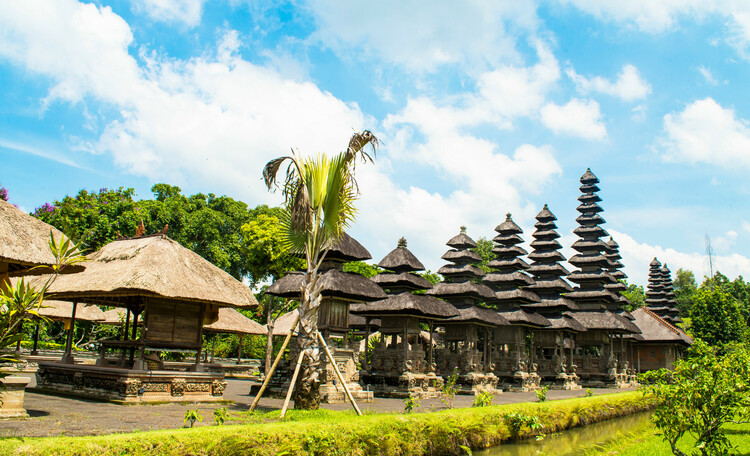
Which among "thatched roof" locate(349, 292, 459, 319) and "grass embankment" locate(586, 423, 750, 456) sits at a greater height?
"thatched roof" locate(349, 292, 459, 319)

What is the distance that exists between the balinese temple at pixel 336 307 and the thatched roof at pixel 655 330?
3268 centimetres

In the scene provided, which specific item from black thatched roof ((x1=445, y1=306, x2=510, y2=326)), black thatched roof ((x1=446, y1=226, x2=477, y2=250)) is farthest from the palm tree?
black thatched roof ((x1=446, y1=226, x2=477, y2=250))

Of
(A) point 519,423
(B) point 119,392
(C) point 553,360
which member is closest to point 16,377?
(B) point 119,392

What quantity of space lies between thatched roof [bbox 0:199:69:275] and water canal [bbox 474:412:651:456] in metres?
9.74

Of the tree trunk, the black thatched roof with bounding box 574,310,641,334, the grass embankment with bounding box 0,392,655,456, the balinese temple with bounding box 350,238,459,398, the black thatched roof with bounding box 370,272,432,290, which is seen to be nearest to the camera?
the grass embankment with bounding box 0,392,655,456

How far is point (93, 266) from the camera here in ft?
51.3

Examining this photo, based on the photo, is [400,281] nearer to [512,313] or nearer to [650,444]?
[512,313]

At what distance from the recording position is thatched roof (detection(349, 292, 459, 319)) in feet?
72.4

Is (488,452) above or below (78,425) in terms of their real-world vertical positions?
below

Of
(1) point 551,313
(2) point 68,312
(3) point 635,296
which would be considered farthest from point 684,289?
(2) point 68,312

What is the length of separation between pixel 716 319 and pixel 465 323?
31.0m

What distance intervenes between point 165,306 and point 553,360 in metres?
24.8

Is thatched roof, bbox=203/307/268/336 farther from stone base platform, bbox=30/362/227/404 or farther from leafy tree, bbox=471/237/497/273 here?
leafy tree, bbox=471/237/497/273

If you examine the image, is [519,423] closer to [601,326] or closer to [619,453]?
[619,453]
